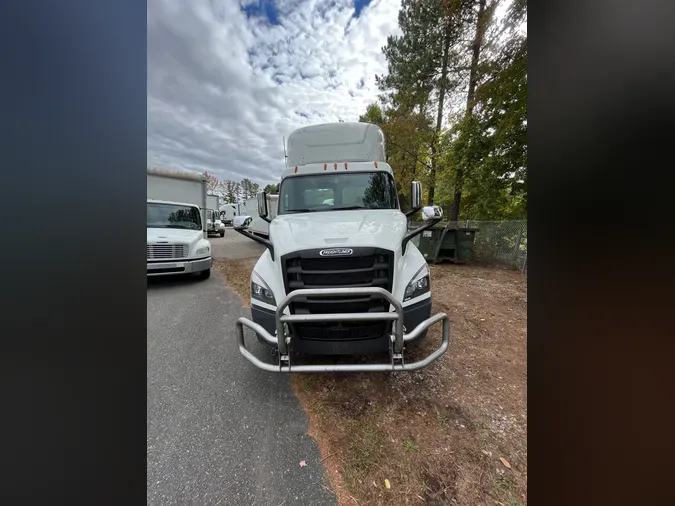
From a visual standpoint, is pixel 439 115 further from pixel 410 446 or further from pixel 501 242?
pixel 410 446

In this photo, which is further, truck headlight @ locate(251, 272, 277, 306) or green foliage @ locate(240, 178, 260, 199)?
green foliage @ locate(240, 178, 260, 199)

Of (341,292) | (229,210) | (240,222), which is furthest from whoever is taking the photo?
(229,210)

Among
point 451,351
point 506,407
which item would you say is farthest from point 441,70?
point 506,407

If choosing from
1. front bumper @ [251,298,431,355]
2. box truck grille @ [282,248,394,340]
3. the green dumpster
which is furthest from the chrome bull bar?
the green dumpster

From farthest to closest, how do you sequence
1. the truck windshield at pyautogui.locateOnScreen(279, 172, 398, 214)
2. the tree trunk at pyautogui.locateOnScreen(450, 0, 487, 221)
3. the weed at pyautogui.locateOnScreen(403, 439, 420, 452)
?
1. the tree trunk at pyautogui.locateOnScreen(450, 0, 487, 221)
2. the truck windshield at pyautogui.locateOnScreen(279, 172, 398, 214)
3. the weed at pyautogui.locateOnScreen(403, 439, 420, 452)

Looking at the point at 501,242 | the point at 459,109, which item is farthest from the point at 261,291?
the point at 459,109

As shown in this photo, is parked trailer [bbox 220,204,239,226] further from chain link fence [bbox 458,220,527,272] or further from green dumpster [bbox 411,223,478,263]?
chain link fence [bbox 458,220,527,272]

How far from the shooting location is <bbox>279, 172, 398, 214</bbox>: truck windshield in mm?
3598

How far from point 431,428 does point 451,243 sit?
7613 mm

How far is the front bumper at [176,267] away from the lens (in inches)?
247

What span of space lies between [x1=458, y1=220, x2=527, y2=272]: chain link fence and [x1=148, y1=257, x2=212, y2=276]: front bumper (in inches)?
344

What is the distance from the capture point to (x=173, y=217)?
7172mm
